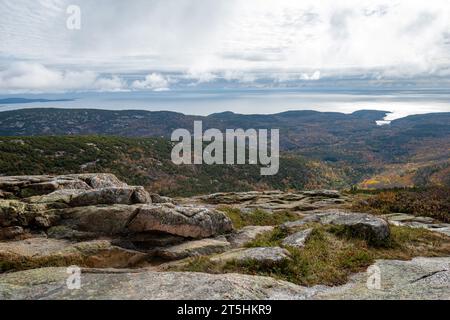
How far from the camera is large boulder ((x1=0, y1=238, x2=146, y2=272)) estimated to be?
1345cm

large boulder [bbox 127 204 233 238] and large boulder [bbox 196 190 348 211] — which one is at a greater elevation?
large boulder [bbox 127 204 233 238]

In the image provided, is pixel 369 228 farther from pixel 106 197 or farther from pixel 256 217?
pixel 106 197

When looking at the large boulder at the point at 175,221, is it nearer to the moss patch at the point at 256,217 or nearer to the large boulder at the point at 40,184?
the moss patch at the point at 256,217

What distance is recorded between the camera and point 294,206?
40406 mm

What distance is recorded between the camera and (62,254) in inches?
566

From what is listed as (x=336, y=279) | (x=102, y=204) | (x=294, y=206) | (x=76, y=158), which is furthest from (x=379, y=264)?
(x=76, y=158)

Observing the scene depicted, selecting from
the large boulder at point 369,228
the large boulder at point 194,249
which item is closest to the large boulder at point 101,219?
the large boulder at point 194,249

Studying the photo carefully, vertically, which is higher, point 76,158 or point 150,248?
point 150,248

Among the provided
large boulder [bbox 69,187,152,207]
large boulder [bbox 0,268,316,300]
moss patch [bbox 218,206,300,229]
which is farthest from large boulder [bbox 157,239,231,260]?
moss patch [bbox 218,206,300,229]

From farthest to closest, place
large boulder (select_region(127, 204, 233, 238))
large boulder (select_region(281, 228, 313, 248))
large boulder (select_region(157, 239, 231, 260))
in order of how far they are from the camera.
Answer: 1. large boulder (select_region(127, 204, 233, 238))
2. large boulder (select_region(281, 228, 313, 248))
3. large boulder (select_region(157, 239, 231, 260))

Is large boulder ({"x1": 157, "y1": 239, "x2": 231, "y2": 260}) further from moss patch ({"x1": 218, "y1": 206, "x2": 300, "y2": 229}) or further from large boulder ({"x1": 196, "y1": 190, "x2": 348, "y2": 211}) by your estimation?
large boulder ({"x1": 196, "y1": 190, "x2": 348, "y2": 211})

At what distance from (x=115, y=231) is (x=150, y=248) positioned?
1.98m

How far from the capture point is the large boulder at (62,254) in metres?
13.4
